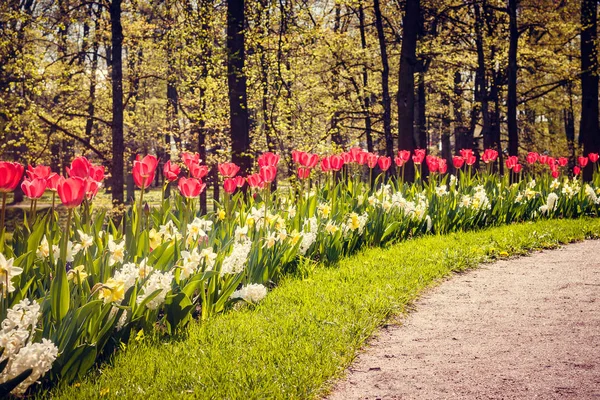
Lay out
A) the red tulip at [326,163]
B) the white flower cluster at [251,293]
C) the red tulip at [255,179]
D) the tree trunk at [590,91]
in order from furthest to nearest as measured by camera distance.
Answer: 1. the tree trunk at [590,91]
2. the red tulip at [326,163]
3. the red tulip at [255,179]
4. the white flower cluster at [251,293]

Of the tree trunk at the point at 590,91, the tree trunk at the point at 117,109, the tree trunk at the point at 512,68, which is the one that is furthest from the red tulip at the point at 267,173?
the tree trunk at the point at 590,91

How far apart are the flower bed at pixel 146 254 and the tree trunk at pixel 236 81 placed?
8.86ft

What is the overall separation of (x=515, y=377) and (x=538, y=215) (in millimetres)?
6996

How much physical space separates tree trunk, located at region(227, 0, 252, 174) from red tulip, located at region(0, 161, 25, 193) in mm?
6784

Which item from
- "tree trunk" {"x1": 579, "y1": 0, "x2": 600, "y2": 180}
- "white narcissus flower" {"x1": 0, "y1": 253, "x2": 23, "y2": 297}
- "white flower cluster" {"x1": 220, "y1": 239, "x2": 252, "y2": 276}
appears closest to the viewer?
"white narcissus flower" {"x1": 0, "y1": 253, "x2": 23, "y2": 297}

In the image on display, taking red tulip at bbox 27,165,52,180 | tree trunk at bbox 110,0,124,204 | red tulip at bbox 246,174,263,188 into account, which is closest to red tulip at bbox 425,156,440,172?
red tulip at bbox 246,174,263,188

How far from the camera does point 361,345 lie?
409 centimetres

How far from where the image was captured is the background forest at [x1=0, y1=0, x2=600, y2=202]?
11.4m

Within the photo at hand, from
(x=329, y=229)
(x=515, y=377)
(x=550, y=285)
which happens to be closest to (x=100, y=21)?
(x=329, y=229)

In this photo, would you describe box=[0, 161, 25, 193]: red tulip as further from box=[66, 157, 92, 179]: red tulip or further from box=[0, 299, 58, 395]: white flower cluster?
box=[0, 299, 58, 395]: white flower cluster

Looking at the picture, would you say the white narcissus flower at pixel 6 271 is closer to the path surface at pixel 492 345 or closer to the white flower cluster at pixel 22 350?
the white flower cluster at pixel 22 350

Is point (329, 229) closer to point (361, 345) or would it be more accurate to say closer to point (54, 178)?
point (361, 345)

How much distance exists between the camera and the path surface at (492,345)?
3.35m

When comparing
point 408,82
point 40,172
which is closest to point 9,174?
point 40,172
